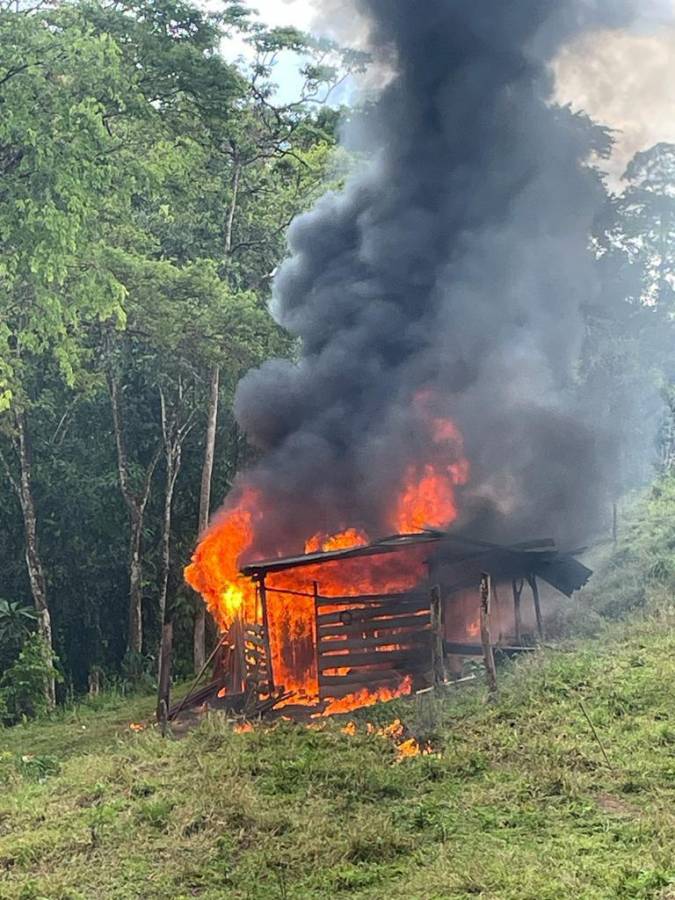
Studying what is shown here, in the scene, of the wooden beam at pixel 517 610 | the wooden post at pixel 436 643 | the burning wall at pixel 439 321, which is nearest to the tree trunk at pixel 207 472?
the burning wall at pixel 439 321

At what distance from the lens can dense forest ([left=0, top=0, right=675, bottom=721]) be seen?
18.9 metres

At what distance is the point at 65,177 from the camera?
41.8 feet

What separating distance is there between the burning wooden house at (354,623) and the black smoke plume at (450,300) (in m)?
1.66

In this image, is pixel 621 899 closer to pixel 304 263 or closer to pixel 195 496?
pixel 304 263

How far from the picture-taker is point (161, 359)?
2403 cm

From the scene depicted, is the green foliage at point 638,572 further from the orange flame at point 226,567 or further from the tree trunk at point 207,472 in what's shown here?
the tree trunk at point 207,472

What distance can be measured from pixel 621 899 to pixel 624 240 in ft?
98.0

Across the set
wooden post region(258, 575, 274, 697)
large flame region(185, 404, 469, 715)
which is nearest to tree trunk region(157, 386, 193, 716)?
large flame region(185, 404, 469, 715)

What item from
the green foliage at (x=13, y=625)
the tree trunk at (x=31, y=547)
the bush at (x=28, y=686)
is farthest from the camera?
the green foliage at (x=13, y=625)

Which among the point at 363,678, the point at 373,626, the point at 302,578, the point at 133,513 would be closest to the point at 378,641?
the point at 373,626

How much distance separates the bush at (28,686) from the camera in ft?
61.8

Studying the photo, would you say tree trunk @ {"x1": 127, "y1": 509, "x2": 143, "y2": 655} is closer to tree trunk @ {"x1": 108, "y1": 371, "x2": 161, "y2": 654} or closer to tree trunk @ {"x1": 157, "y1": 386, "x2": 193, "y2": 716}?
tree trunk @ {"x1": 108, "y1": 371, "x2": 161, "y2": 654}

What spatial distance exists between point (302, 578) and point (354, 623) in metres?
1.30

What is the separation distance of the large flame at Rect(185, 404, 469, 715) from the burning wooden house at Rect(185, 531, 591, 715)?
2cm
